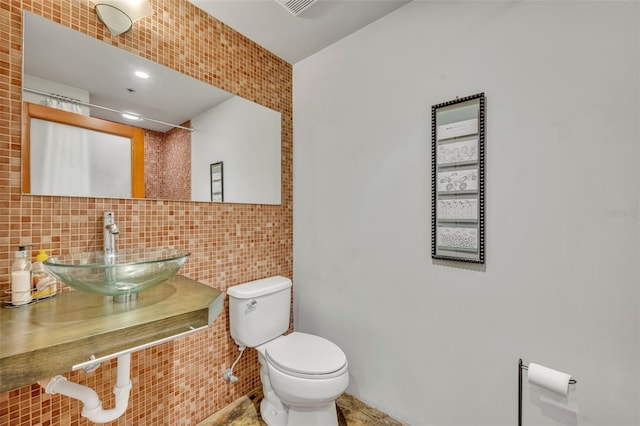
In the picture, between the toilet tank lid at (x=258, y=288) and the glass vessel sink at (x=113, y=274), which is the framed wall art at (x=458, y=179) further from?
the glass vessel sink at (x=113, y=274)

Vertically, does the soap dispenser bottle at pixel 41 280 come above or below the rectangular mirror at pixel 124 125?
below

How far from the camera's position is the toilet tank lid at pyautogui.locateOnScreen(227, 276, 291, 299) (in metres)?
1.62

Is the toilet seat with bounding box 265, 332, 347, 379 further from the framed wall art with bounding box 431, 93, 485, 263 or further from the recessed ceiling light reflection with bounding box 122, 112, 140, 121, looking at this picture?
the recessed ceiling light reflection with bounding box 122, 112, 140, 121

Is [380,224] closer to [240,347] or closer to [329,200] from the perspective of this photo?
[329,200]

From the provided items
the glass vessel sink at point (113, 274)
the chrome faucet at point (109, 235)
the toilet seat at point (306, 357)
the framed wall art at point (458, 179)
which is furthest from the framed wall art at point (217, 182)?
the framed wall art at point (458, 179)

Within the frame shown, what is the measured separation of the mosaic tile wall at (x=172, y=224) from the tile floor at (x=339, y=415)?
6cm

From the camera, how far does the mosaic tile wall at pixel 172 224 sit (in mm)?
1054

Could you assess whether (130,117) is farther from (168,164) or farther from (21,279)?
(21,279)

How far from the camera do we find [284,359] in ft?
4.74

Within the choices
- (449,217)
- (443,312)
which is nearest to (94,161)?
(449,217)

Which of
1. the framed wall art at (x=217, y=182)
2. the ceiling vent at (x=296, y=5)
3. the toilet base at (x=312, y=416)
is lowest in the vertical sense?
the toilet base at (x=312, y=416)

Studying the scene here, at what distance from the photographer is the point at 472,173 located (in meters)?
1.34

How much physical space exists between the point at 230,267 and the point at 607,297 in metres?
1.79

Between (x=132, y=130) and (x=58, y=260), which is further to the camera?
(x=132, y=130)
